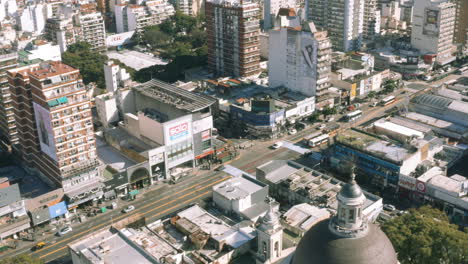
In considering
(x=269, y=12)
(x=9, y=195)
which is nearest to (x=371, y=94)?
(x=269, y=12)

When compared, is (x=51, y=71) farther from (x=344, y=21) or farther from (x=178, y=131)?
(x=344, y=21)

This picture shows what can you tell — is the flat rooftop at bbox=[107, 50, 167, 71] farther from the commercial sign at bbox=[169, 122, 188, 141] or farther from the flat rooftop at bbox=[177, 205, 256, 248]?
the flat rooftop at bbox=[177, 205, 256, 248]

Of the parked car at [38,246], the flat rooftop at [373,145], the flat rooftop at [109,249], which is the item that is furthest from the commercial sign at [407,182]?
the parked car at [38,246]

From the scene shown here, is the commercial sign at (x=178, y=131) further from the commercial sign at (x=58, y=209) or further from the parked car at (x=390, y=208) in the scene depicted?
the parked car at (x=390, y=208)

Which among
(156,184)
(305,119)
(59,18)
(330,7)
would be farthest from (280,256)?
(59,18)

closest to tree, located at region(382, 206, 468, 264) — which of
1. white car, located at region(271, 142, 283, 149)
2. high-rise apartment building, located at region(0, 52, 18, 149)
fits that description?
white car, located at region(271, 142, 283, 149)

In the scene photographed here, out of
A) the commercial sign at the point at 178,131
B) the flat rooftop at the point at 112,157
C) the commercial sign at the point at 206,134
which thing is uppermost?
the commercial sign at the point at 178,131
